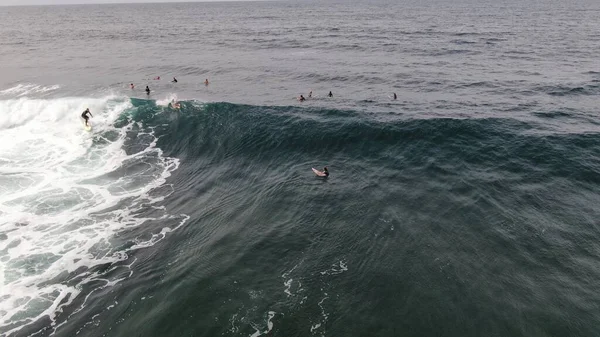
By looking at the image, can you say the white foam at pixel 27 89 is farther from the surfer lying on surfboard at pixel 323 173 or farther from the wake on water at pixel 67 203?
the surfer lying on surfboard at pixel 323 173

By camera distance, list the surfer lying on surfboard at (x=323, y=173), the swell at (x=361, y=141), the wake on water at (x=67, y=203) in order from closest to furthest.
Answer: the wake on water at (x=67, y=203), the surfer lying on surfboard at (x=323, y=173), the swell at (x=361, y=141)

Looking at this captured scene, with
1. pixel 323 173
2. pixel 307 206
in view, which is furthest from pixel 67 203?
pixel 323 173

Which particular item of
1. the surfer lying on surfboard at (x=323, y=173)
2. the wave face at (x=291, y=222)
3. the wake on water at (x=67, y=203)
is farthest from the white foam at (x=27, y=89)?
the surfer lying on surfboard at (x=323, y=173)

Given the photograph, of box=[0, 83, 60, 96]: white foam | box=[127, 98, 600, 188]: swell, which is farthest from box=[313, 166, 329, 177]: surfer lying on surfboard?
box=[0, 83, 60, 96]: white foam

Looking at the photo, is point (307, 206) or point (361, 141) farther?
point (361, 141)

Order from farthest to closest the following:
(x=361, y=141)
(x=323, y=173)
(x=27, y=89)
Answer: (x=27, y=89) < (x=361, y=141) < (x=323, y=173)

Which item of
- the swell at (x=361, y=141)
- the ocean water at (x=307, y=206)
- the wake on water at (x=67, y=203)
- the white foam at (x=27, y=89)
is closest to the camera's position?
the ocean water at (x=307, y=206)

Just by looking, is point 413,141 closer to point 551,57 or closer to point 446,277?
point 446,277

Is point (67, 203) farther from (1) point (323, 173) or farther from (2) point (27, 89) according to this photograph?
(2) point (27, 89)
